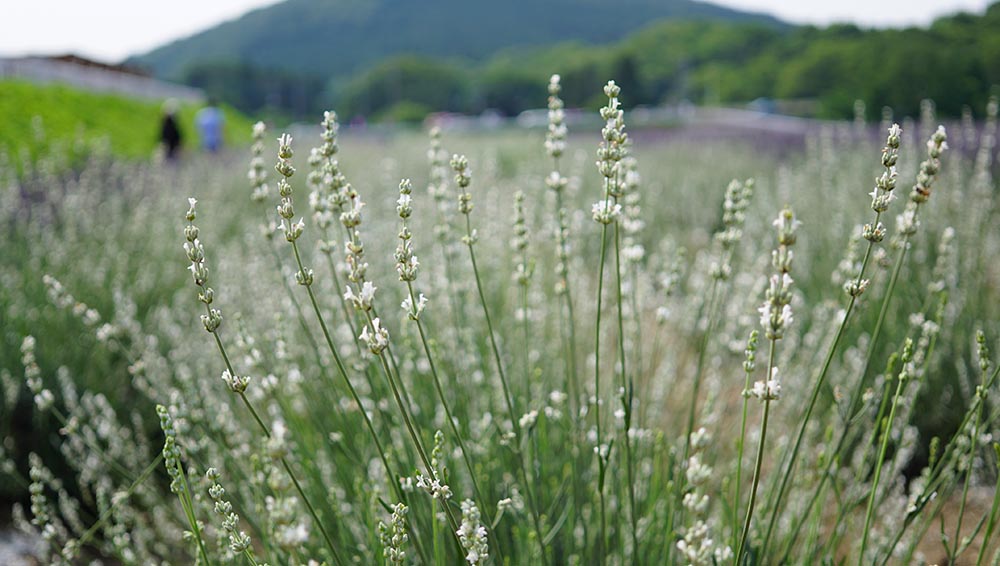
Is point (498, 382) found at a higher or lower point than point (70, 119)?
lower

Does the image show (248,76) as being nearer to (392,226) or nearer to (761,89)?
(761,89)

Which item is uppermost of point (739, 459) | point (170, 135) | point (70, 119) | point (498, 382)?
point (70, 119)

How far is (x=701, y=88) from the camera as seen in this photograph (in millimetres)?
42219

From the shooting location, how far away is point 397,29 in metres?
116

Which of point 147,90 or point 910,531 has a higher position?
point 147,90

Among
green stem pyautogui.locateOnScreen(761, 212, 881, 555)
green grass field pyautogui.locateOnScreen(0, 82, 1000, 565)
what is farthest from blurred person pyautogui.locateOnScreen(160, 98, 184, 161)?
green stem pyautogui.locateOnScreen(761, 212, 881, 555)

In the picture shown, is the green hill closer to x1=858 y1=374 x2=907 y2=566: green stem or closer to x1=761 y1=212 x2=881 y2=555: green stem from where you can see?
x1=761 y1=212 x2=881 y2=555: green stem

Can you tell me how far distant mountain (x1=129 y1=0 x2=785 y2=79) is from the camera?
341 ft

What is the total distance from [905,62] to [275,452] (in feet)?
34.9

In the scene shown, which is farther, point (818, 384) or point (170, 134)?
point (170, 134)

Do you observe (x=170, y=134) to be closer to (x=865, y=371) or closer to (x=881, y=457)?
(x=865, y=371)

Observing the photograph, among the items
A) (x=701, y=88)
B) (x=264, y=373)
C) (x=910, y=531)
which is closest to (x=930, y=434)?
(x=910, y=531)

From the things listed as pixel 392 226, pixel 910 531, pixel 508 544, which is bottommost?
pixel 910 531

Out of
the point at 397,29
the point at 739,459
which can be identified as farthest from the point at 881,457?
the point at 397,29
